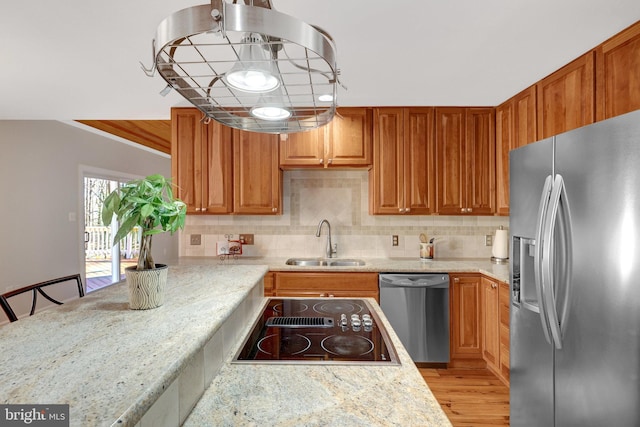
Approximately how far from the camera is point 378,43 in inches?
78.9

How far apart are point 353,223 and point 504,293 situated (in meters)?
1.50

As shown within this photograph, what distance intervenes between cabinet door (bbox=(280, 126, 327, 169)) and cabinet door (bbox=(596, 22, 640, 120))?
199cm

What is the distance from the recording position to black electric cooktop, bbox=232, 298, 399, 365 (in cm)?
105

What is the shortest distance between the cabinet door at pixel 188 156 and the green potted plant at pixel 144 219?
2197 millimetres

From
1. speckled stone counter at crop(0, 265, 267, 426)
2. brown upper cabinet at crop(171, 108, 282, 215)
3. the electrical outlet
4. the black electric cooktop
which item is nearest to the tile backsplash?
the electrical outlet

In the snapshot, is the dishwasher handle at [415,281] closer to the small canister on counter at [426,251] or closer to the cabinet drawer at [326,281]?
the cabinet drawer at [326,281]

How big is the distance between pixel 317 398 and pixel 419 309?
2.14m

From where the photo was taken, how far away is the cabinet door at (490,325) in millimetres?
2579

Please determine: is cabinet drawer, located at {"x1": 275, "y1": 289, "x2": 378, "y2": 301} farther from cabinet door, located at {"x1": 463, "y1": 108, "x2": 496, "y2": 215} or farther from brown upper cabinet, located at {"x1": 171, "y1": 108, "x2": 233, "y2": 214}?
cabinet door, located at {"x1": 463, "y1": 108, "x2": 496, "y2": 215}

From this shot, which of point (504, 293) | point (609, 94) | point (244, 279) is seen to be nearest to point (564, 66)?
point (609, 94)

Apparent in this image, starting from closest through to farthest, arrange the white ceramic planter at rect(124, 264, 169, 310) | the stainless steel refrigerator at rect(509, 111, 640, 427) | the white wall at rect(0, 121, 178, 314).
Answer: the white ceramic planter at rect(124, 264, 169, 310), the stainless steel refrigerator at rect(509, 111, 640, 427), the white wall at rect(0, 121, 178, 314)

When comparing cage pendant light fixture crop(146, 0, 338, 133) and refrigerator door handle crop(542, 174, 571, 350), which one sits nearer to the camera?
cage pendant light fixture crop(146, 0, 338, 133)

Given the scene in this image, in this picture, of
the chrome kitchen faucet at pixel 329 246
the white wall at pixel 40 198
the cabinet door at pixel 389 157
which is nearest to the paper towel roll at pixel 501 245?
the cabinet door at pixel 389 157

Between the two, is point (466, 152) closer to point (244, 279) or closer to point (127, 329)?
point (244, 279)
